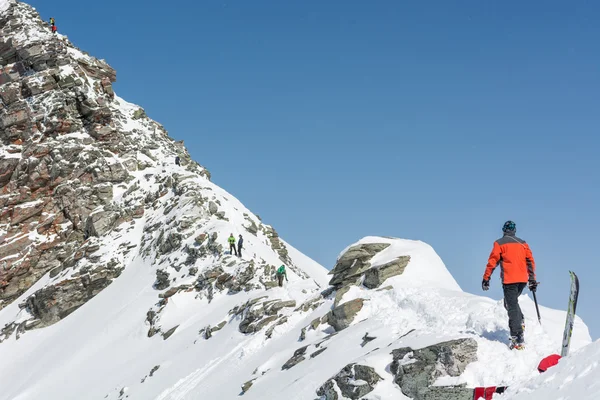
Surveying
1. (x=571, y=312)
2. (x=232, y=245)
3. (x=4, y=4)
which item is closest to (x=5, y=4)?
(x=4, y=4)

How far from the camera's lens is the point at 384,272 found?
58.0ft

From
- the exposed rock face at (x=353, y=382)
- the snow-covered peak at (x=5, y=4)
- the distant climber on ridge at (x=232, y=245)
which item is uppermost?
the snow-covered peak at (x=5, y=4)

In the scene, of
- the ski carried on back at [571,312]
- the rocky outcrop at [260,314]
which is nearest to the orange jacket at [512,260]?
the ski carried on back at [571,312]

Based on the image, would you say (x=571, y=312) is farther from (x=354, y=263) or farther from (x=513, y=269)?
(x=354, y=263)

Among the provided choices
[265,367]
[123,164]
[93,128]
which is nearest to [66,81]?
[93,128]

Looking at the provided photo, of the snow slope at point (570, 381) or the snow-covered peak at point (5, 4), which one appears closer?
the snow slope at point (570, 381)

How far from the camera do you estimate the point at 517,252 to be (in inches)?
404

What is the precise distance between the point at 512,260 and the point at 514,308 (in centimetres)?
93

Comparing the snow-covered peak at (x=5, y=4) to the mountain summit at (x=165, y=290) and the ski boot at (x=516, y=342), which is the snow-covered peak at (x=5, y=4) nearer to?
the mountain summit at (x=165, y=290)

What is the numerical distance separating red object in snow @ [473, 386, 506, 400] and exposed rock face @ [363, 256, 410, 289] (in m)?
8.73

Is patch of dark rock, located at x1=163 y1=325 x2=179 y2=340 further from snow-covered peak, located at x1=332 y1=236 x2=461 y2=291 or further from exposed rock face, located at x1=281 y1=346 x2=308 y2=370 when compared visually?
exposed rock face, located at x1=281 y1=346 x2=308 y2=370

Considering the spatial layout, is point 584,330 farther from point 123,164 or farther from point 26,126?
point 26,126

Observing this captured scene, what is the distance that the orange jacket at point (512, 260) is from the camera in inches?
404

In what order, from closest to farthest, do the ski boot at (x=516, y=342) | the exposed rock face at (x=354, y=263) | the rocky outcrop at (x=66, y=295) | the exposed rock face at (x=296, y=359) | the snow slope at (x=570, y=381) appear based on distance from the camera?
the snow slope at (x=570, y=381) → the ski boot at (x=516, y=342) → the exposed rock face at (x=296, y=359) → the exposed rock face at (x=354, y=263) → the rocky outcrop at (x=66, y=295)
